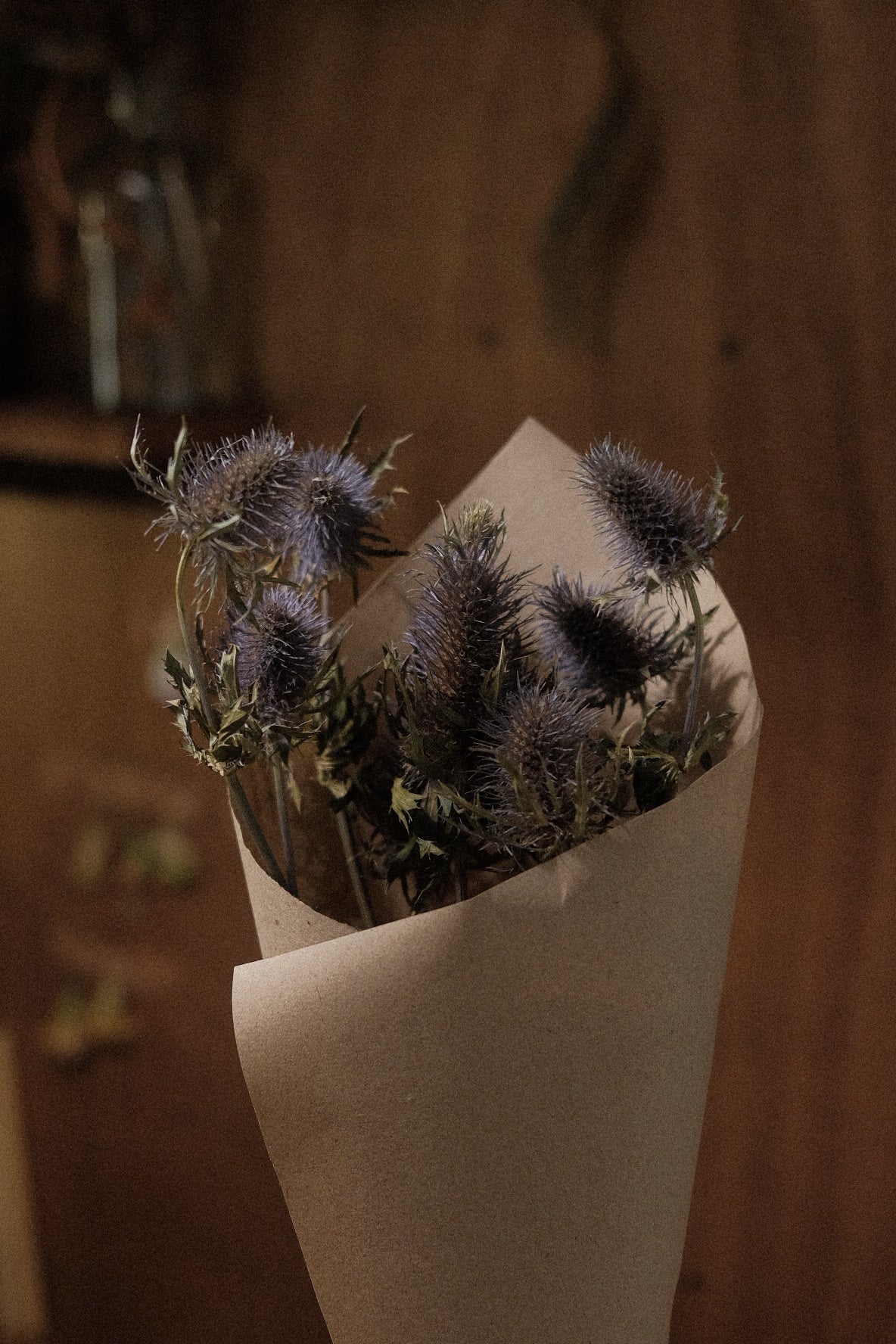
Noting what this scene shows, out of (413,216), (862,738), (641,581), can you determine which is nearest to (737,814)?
(641,581)

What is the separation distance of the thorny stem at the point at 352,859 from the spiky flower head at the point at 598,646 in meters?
0.11

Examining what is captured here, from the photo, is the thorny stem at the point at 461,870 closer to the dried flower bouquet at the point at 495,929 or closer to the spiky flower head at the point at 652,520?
the dried flower bouquet at the point at 495,929

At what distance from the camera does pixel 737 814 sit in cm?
50

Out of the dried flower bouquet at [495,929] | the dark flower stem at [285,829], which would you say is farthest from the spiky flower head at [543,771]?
the dark flower stem at [285,829]

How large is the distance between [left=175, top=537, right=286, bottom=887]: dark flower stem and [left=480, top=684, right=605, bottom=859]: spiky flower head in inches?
4.5

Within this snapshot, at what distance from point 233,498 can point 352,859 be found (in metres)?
0.19

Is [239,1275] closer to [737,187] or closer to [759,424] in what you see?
[759,424]

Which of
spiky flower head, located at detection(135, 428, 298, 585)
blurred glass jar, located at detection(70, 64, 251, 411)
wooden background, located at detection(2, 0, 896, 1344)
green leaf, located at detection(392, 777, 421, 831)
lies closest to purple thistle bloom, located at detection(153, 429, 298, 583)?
spiky flower head, located at detection(135, 428, 298, 585)

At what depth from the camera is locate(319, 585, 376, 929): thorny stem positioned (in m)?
0.60

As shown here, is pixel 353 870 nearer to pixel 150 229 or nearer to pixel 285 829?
pixel 285 829

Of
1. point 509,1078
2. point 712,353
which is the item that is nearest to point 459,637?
point 509,1078

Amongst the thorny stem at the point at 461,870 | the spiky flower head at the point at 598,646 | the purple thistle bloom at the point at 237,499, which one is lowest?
the thorny stem at the point at 461,870

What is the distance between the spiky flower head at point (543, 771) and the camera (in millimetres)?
476

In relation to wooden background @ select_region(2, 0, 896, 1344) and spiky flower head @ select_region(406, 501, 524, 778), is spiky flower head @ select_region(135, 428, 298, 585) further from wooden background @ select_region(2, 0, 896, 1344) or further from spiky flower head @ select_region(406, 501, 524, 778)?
wooden background @ select_region(2, 0, 896, 1344)
